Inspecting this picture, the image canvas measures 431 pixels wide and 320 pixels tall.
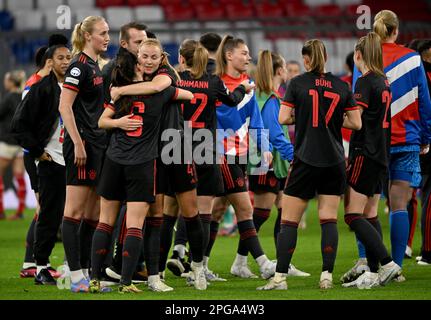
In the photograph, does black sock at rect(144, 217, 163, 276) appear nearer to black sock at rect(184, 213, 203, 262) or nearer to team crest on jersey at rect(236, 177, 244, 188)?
black sock at rect(184, 213, 203, 262)

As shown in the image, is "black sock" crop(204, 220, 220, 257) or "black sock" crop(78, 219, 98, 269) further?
"black sock" crop(204, 220, 220, 257)


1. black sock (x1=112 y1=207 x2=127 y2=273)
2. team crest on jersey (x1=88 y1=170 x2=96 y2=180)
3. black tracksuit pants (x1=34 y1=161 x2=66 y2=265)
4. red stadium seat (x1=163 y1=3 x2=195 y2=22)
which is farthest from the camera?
red stadium seat (x1=163 y1=3 x2=195 y2=22)

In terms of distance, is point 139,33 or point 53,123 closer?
point 139,33

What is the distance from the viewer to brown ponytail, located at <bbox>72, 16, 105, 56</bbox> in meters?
7.55

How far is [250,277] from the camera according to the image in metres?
8.84

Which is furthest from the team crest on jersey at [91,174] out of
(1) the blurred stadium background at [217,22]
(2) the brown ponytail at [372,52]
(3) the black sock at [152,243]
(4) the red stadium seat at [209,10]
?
(4) the red stadium seat at [209,10]

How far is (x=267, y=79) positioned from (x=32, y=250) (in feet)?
8.77

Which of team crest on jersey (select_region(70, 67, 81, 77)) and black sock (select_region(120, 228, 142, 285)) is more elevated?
team crest on jersey (select_region(70, 67, 81, 77))

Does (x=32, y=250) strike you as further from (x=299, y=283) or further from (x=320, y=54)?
(x=320, y=54)

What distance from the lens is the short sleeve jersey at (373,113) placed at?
7746 millimetres

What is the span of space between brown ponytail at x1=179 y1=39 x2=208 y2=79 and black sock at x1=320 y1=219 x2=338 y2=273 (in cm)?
157

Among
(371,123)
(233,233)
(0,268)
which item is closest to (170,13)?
(233,233)

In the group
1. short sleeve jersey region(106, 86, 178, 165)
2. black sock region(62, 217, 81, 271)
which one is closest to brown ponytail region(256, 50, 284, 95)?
short sleeve jersey region(106, 86, 178, 165)

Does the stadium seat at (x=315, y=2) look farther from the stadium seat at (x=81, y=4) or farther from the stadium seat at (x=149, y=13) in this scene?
the stadium seat at (x=81, y=4)
